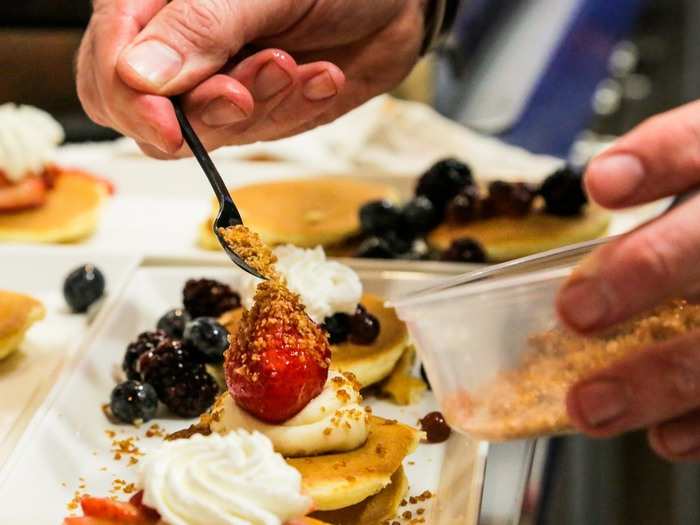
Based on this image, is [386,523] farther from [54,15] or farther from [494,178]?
[54,15]

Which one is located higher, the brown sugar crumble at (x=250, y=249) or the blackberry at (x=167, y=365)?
the brown sugar crumble at (x=250, y=249)

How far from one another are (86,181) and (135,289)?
2.24 feet

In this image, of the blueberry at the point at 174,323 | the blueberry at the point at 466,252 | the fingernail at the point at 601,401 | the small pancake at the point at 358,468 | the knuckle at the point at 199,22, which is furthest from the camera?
the blueberry at the point at 466,252

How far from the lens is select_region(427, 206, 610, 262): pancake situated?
7.43 feet

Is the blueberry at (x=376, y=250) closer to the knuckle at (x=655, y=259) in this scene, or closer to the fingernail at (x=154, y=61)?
the fingernail at (x=154, y=61)

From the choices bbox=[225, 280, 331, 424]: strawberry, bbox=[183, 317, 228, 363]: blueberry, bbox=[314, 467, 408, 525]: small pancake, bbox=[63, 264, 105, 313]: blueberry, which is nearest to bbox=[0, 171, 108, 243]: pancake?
bbox=[63, 264, 105, 313]: blueberry

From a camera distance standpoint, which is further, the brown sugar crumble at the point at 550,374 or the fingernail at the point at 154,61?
the fingernail at the point at 154,61

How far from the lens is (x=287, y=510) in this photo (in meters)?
1.14

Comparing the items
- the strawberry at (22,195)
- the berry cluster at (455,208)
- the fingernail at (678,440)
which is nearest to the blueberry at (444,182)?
the berry cluster at (455,208)

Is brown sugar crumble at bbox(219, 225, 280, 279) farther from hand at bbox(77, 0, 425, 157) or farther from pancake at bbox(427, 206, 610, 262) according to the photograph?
pancake at bbox(427, 206, 610, 262)

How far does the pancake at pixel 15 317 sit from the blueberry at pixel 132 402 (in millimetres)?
232

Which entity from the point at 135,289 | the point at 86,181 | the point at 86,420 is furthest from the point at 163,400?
the point at 86,181

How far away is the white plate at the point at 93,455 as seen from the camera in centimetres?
133

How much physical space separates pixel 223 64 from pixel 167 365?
19.1 inches
